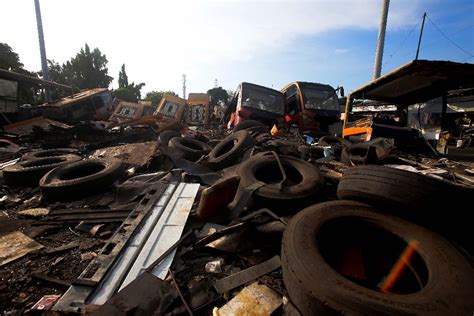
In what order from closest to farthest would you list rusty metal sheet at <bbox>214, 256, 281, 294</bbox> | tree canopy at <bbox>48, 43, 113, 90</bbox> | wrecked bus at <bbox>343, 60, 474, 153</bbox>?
rusty metal sheet at <bbox>214, 256, 281, 294</bbox>, wrecked bus at <bbox>343, 60, 474, 153</bbox>, tree canopy at <bbox>48, 43, 113, 90</bbox>

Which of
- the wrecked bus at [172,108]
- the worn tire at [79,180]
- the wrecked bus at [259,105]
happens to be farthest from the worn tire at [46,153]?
the wrecked bus at [172,108]

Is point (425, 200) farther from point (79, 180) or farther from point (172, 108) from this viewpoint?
point (172, 108)

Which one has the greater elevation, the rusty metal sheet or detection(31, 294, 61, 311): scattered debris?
the rusty metal sheet

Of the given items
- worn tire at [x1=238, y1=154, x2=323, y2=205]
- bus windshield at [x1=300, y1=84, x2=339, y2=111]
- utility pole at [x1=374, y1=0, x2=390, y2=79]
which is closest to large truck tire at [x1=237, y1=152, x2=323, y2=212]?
worn tire at [x1=238, y1=154, x2=323, y2=205]

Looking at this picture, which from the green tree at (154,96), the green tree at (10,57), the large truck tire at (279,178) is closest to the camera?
the large truck tire at (279,178)

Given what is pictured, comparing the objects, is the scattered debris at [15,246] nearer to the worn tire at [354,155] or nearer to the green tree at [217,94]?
the worn tire at [354,155]

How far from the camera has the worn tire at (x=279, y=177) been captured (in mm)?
2984

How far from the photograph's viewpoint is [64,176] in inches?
168

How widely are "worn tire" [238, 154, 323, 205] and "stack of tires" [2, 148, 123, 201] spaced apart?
219 centimetres

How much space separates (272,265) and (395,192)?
4.02 feet

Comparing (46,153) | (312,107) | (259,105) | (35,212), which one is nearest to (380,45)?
(312,107)

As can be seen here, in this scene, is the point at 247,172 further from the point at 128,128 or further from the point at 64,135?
the point at 64,135

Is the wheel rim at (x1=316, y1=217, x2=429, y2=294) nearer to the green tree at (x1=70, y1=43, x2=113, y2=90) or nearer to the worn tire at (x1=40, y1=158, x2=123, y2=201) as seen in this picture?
the worn tire at (x1=40, y1=158, x2=123, y2=201)

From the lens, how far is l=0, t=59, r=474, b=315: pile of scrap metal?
167 cm
